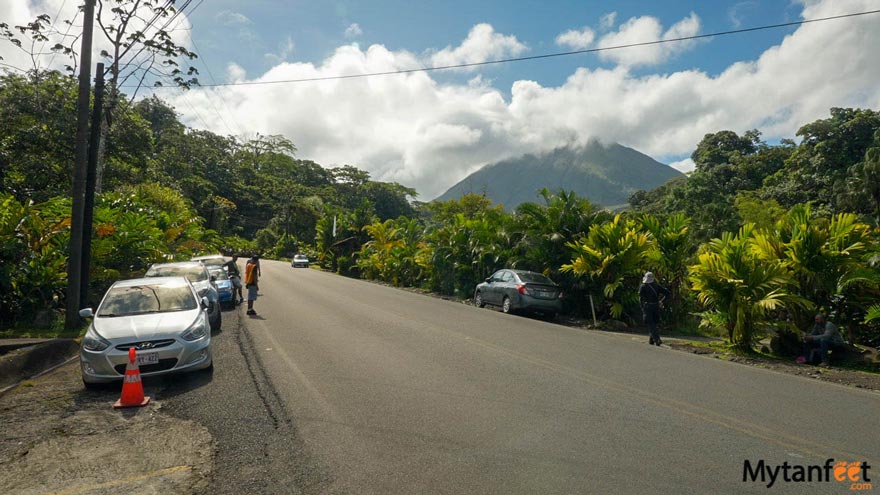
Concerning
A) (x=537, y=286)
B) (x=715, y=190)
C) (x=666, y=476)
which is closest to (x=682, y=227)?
(x=537, y=286)

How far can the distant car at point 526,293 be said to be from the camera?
59.6ft

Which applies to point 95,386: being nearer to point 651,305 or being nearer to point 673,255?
point 651,305

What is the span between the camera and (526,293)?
18.2 metres

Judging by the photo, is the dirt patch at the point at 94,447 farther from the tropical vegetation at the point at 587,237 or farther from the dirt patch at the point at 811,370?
the dirt patch at the point at 811,370

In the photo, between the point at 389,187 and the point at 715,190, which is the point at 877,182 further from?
the point at 389,187

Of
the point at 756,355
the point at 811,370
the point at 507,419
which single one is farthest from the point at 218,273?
the point at 811,370

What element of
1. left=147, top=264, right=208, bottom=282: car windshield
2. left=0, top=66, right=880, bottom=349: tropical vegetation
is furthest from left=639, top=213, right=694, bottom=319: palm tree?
left=147, top=264, right=208, bottom=282: car windshield

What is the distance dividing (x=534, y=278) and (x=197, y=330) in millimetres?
12529

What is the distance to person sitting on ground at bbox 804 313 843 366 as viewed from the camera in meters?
10.8

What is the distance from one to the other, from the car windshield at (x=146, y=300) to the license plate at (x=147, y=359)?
144 cm

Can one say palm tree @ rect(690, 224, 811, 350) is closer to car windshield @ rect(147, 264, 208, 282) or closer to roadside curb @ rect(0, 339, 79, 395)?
car windshield @ rect(147, 264, 208, 282)

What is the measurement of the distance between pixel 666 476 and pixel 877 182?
93.6ft

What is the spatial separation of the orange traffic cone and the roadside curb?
2.33 metres

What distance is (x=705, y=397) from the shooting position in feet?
24.2
